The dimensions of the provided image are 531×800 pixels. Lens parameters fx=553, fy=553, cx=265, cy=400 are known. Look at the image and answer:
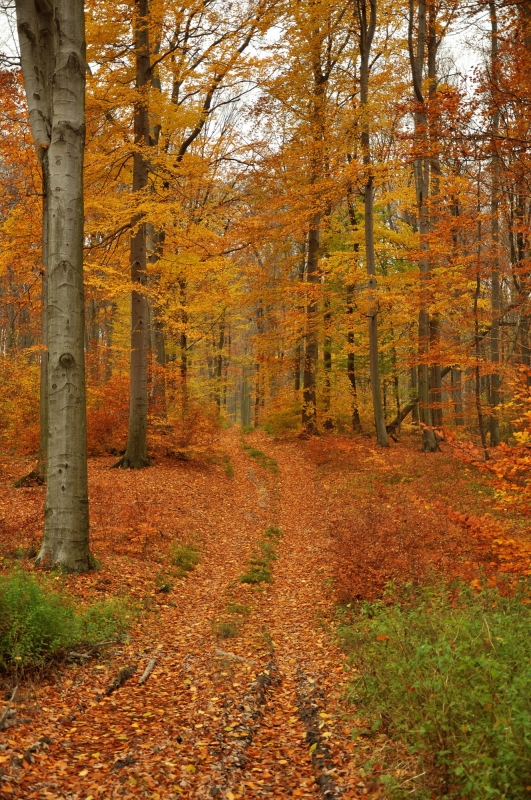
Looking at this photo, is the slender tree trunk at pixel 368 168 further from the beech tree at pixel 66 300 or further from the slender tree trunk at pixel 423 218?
the beech tree at pixel 66 300

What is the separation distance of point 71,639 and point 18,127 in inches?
429

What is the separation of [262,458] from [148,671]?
14.7 metres

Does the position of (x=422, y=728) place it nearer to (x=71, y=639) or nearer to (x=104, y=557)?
(x=71, y=639)

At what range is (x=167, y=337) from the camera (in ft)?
80.4

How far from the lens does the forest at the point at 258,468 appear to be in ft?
12.8

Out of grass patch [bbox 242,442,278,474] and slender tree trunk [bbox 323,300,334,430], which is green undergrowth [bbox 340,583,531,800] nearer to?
grass patch [bbox 242,442,278,474]

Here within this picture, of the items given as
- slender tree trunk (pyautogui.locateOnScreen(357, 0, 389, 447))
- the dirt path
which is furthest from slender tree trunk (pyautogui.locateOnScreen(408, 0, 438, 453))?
the dirt path

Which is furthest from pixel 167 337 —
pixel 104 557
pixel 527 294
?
pixel 104 557

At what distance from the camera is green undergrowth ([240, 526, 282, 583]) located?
8.39 m

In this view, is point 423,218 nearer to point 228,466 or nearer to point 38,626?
point 228,466

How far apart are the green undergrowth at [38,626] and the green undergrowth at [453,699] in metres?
2.69

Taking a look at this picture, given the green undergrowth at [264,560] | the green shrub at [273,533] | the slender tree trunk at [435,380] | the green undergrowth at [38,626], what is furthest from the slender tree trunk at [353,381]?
the green undergrowth at [38,626]

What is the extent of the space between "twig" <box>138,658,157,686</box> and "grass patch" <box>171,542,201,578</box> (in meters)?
2.78

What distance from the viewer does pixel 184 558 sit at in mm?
8961
